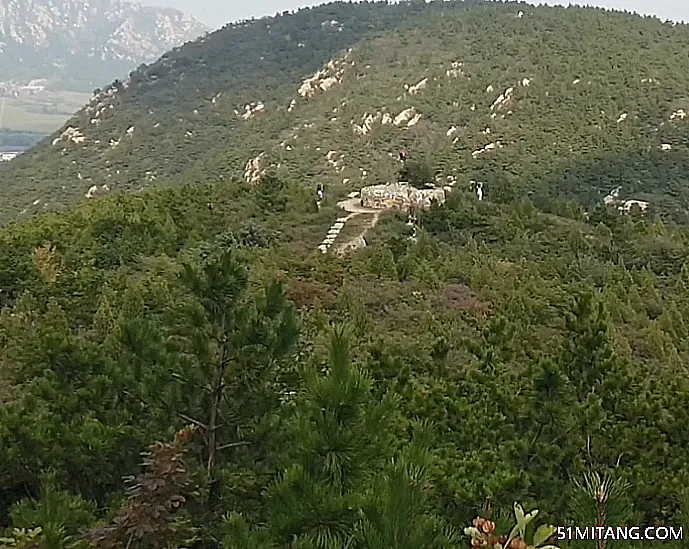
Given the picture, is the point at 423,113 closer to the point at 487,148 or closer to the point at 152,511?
the point at 487,148

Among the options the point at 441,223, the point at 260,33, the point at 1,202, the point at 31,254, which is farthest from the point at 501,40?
the point at 31,254

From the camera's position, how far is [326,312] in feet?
54.9

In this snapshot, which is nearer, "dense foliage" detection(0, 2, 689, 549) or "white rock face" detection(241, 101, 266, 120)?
"dense foliage" detection(0, 2, 689, 549)

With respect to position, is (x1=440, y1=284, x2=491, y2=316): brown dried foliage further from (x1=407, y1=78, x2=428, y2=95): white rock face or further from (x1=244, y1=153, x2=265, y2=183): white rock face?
(x1=407, y1=78, x2=428, y2=95): white rock face

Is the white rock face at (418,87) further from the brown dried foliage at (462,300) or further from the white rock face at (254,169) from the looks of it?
the brown dried foliage at (462,300)

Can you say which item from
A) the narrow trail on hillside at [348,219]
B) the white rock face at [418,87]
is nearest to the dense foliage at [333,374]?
the narrow trail on hillside at [348,219]

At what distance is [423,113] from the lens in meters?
59.7

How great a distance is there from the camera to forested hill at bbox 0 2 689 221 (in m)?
50.9

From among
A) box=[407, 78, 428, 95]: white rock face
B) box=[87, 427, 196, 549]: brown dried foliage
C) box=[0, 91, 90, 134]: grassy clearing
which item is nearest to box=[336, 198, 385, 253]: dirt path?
box=[87, 427, 196, 549]: brown dried foliage

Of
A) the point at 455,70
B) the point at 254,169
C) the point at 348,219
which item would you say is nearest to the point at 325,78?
the point at 455,70

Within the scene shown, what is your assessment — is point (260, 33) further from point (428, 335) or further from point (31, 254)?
point (428, 335)

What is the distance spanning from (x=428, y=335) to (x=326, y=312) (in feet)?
8.79

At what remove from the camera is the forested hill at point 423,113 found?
50.9 meters

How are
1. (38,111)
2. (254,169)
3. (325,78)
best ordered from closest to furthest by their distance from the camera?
(254,169), (325,78), (38,111)
